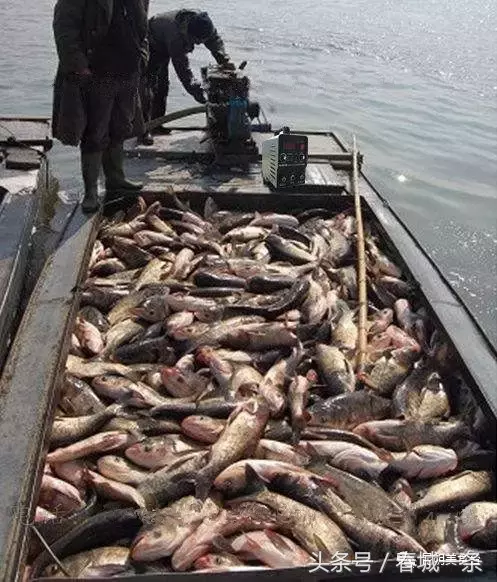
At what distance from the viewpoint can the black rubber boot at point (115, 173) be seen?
7227 millimetres

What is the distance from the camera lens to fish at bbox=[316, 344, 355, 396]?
15.1ft

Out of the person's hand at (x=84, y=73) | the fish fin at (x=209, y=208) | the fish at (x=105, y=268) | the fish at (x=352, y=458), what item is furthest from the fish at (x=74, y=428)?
the fish fin at (x=209, y=208)

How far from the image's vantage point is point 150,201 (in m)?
7.44

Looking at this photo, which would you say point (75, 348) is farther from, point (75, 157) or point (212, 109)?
point (75, 157)

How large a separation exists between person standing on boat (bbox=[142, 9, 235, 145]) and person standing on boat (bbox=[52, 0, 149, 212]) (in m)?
2.76

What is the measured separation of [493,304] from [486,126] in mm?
11481

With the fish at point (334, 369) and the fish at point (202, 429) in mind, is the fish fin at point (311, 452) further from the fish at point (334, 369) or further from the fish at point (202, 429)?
the fish at point (334, 369)

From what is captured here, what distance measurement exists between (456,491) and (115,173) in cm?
508

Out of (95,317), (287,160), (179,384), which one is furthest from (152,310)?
(287,160)

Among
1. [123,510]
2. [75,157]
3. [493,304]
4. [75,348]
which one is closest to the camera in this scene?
[123,510]

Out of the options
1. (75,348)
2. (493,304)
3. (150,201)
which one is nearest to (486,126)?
(493,304)

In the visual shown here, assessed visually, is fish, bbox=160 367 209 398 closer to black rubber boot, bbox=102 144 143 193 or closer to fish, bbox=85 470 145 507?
fish, bbox=85 470 145 507

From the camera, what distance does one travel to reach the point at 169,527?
332cm

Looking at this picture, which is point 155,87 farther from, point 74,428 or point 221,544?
point 221,544
